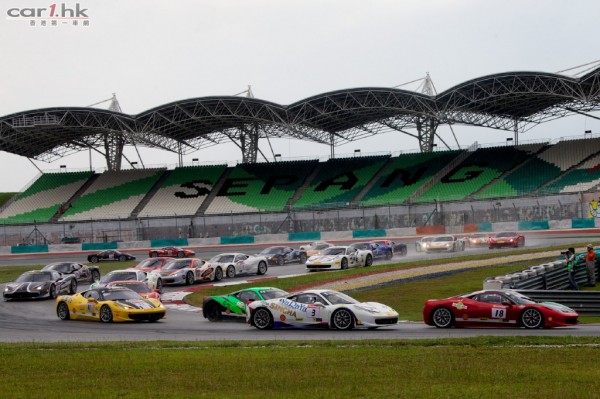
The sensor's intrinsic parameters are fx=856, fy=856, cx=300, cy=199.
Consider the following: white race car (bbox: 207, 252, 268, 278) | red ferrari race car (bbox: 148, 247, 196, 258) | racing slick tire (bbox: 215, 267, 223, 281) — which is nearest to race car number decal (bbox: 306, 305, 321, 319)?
racing slick tire (bbox: 215, 267, 223, 281)

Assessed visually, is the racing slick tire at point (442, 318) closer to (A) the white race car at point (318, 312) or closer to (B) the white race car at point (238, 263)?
(A) the white race car at point (318, 312)

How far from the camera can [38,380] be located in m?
12.1

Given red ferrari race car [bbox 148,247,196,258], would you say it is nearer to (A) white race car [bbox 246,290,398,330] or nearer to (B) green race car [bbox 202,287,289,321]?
(B) green race car [bbox 202,287,289,321]

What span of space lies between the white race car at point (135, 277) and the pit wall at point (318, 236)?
2873cm

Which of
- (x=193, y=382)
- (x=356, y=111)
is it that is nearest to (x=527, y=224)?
(x=356, y=111)

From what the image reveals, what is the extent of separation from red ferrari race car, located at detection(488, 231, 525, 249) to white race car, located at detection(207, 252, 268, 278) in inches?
573

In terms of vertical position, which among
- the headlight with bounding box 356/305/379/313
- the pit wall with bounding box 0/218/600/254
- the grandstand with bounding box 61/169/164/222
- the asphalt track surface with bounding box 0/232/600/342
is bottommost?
the asphalt track surface with bounding box 0/232/600/342

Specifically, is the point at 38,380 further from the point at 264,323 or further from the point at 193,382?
the point at 264,323

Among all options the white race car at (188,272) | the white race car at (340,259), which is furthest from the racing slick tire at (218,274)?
the white race car at (340,259)

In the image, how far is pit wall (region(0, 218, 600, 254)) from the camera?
184 ft

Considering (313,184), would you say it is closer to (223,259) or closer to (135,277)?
(223,259)

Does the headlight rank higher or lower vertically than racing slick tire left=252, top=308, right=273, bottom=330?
higher

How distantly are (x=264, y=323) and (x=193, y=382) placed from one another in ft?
31.2

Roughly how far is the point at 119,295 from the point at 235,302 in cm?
361
